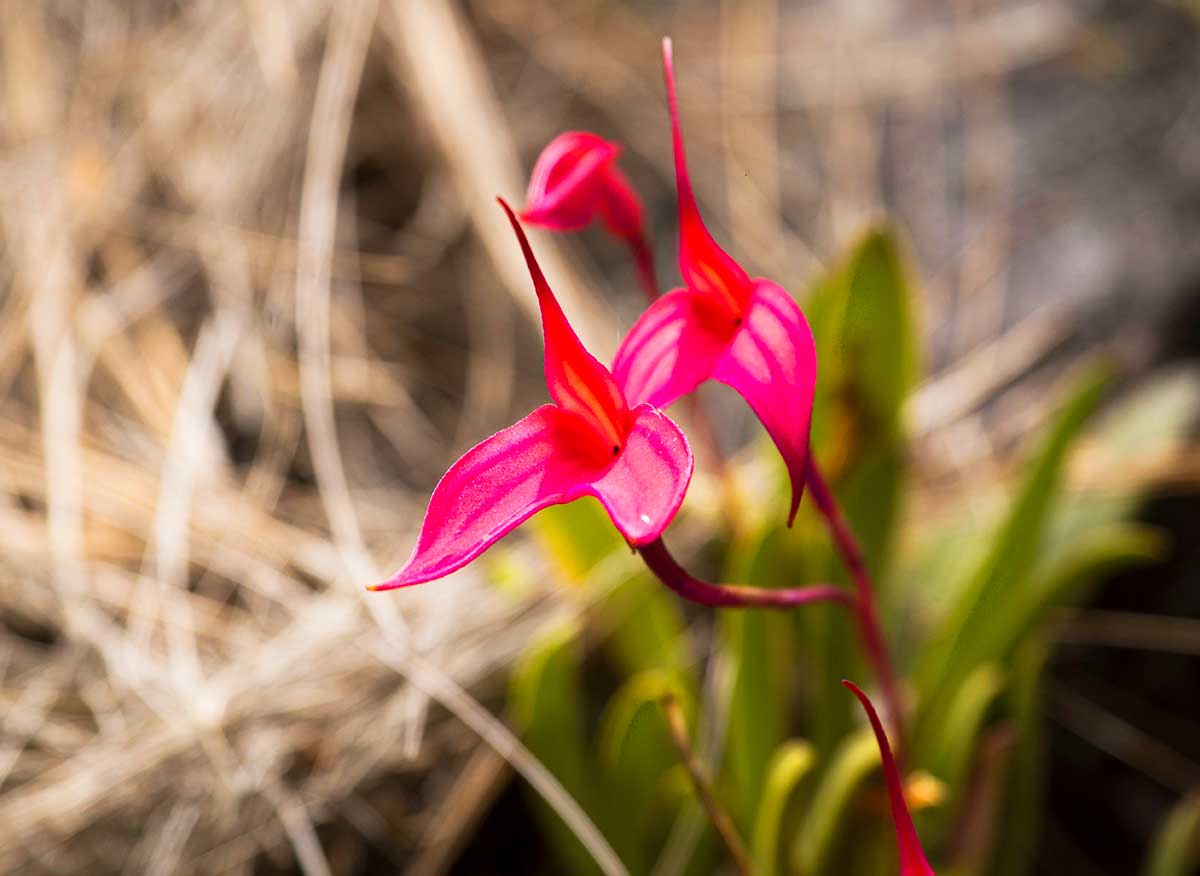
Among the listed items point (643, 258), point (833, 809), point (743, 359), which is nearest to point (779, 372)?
point (743, 359)

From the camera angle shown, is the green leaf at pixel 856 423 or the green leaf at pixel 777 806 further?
the green leaf at pixel 856 423

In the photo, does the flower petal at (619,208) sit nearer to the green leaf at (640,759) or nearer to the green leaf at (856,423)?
the green leaf at (856,423)

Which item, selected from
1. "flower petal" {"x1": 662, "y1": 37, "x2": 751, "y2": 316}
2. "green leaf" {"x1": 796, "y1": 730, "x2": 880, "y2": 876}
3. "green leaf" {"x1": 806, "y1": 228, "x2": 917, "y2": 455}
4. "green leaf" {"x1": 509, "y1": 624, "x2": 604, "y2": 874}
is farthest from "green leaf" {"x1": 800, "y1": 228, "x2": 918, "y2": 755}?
"flower petal" {"x1": 662, "y1": 37, "x2": 751, "y2": 316}

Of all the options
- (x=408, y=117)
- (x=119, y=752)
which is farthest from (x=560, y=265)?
(x=119, y=752)

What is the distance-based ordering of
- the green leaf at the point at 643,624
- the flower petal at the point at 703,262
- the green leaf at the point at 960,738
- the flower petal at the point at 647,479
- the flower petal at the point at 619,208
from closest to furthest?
1. the flower petal at the point at 647,479
2. the flower petal at the point at 703,262
3. the flower petal at the point at 619,208
4. the green leaf at the point at 960,738
5. the green leaf at the point at 643,624

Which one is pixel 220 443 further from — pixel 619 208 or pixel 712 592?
pixel 712 592

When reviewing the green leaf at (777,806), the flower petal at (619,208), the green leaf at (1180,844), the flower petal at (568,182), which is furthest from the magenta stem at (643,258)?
the green leaf at (1180,844)
